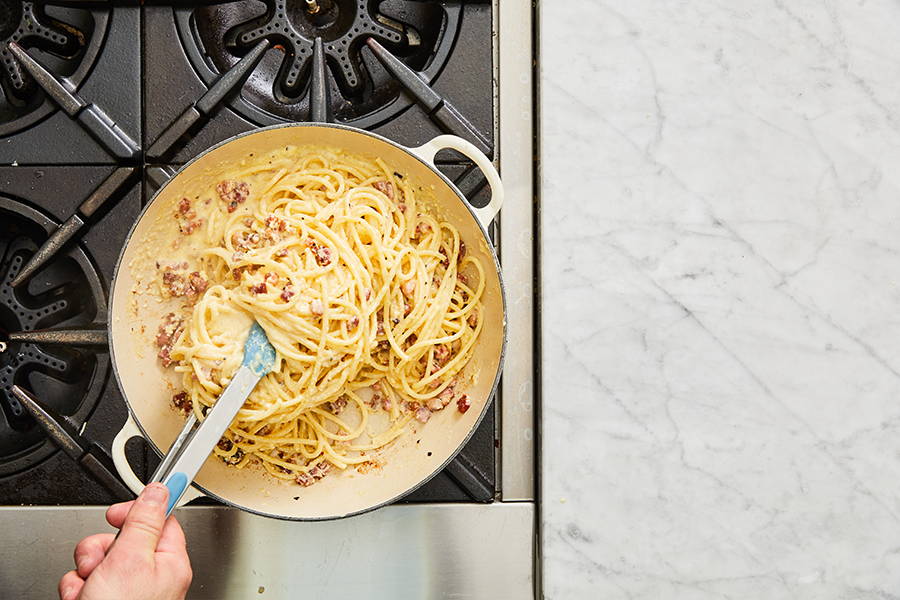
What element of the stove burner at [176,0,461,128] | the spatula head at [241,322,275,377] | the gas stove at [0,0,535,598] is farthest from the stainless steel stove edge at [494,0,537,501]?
the spatula head at [241,322,275,377]

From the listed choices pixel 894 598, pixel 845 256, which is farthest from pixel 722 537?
pixel 845 256

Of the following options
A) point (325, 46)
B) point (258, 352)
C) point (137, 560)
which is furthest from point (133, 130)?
point (137, 560)

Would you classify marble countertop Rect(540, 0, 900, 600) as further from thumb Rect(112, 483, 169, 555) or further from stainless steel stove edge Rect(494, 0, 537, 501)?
thumb Rect(112, 483, 169, 555)

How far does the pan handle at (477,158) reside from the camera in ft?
3.62

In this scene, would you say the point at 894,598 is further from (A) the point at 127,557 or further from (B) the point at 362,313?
(A) the point at 127,557

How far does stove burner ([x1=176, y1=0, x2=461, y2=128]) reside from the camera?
1.23 meters

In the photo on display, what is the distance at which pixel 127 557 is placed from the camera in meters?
0.88

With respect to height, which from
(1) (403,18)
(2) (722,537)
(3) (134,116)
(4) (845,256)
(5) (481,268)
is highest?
(3) (134,116)

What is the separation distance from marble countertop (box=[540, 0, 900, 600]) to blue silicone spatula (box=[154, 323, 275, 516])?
18.1 inches

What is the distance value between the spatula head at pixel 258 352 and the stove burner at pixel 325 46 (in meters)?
0.37

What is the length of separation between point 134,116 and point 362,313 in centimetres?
52

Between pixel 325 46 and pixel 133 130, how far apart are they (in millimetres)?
343

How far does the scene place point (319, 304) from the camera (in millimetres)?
1083

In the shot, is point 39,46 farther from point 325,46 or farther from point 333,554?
point 333,554
